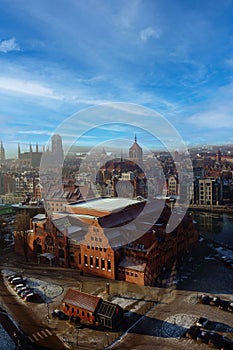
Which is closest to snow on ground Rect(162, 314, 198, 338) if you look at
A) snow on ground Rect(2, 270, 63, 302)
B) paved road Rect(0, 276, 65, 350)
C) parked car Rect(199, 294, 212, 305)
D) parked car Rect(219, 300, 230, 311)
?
parked car Rect(199, 294, 212, 305)

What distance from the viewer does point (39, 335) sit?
853cm

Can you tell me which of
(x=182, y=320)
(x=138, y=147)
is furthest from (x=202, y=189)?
A: (x=182, y=320)

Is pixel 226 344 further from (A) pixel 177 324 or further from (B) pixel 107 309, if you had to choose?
(B) pixel 107 309

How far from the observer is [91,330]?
28.9 feet

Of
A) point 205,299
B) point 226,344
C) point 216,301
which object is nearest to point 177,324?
point 226,344

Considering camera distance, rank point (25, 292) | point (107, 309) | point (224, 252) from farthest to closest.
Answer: point (224, 252), point (25, 292), point (107, 309)

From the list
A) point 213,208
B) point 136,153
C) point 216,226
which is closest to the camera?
point 216,226

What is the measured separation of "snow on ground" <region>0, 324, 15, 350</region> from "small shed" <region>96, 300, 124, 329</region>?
2.41m

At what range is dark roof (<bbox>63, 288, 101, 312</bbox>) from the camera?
Answer: 30.0 ft

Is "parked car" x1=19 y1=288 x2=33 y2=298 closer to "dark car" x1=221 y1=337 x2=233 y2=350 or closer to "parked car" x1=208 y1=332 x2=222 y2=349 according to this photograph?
"parked car" x1=208 y1=332 x2=222 y2=349

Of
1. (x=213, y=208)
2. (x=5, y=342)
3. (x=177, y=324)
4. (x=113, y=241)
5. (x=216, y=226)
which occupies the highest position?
(x=113, y=241)

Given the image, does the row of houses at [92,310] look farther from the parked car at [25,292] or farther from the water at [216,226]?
the water at [216,226]

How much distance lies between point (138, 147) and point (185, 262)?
2256 cm

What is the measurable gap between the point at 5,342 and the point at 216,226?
16.6 metres
